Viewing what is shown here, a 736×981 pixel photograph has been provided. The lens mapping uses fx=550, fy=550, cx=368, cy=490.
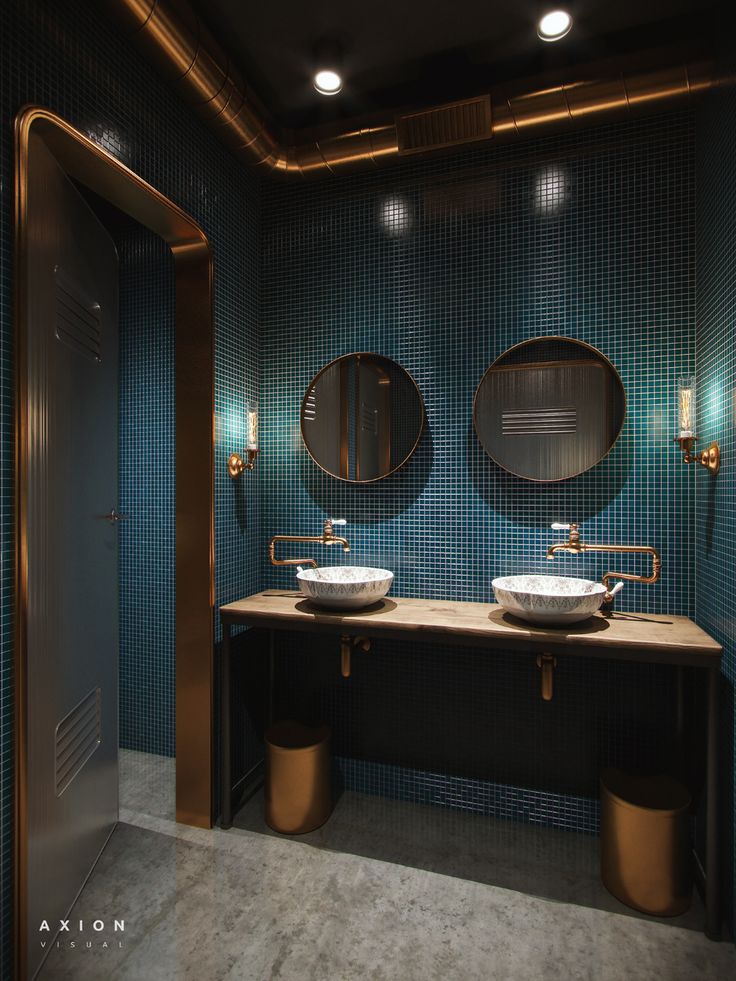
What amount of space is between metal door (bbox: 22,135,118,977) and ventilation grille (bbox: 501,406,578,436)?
1637mm

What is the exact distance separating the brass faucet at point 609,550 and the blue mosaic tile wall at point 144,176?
139 cm

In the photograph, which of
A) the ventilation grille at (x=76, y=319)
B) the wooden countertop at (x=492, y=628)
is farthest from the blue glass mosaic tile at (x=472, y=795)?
the ventilation grille at (x=76, y=319)

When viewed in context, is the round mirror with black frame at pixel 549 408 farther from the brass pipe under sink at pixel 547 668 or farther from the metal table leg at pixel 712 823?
the metal table leg at pixel 712 823

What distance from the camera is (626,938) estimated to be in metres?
1.66

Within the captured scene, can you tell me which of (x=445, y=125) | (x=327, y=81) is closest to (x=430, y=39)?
(x=445, y=125)

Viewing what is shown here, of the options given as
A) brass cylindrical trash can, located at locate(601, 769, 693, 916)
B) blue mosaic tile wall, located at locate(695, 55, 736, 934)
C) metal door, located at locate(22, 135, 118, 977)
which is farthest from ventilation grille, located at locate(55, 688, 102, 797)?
blue mosaic tile wall, located at locate(695, 55, 736, 934)

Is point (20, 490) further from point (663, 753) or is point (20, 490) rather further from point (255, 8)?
point (663, 753)

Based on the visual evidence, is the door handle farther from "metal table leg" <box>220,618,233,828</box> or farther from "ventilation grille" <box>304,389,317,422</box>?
"ventilation grille" <box>304,389,317,422</box>

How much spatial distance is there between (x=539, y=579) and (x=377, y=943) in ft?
4.32

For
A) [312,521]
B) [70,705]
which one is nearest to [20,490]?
[70,705]

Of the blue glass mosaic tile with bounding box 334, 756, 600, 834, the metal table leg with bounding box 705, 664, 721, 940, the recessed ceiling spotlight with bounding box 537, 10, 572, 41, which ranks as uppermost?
the recessed ceiling spotlight with bounding box 537, 10, 572, 41

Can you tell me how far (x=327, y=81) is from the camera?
2.16m

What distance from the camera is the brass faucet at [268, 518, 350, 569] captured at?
2437mm

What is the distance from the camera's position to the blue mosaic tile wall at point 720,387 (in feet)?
5.66
